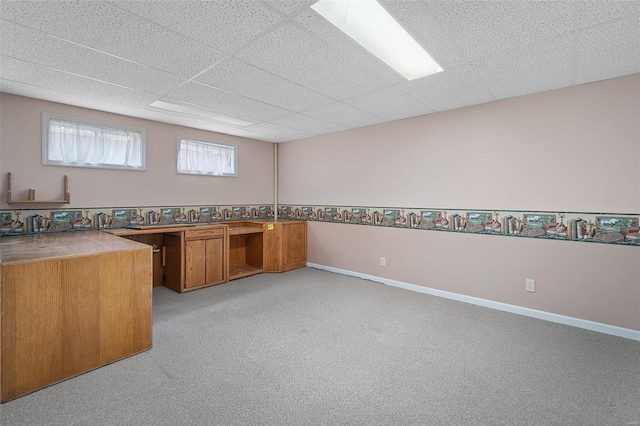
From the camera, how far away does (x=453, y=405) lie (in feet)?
5.68

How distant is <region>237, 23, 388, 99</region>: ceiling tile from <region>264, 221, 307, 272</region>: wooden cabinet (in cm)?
249

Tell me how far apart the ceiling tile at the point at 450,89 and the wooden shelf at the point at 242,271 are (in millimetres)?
3419

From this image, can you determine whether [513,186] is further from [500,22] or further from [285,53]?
[285,53]

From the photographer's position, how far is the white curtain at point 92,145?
341 centimetres

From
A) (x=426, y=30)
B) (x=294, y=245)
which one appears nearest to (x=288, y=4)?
(x=426, y=30)

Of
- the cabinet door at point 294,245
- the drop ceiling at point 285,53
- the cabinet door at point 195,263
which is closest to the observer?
the drop ceiling at point 285,53

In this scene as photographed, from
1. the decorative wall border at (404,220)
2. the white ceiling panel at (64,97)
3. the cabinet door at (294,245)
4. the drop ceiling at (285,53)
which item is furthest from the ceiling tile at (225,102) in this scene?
the cabinet door at (294,245)

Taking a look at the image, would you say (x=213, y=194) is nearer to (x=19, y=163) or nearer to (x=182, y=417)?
(x=19, y=163)

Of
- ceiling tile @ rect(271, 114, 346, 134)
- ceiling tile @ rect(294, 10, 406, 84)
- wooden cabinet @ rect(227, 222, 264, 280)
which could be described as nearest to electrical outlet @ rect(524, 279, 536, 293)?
ceiling tile @ rect(294, 10, 406, 84)

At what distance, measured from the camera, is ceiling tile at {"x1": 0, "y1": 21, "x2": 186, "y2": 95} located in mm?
2039

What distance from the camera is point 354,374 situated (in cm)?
204

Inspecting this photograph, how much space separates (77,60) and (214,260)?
8.75 feet

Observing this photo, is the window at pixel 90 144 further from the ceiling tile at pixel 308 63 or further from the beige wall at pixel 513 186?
the beige wall at pixel 513 186

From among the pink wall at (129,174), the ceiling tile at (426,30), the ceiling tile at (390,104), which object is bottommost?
the pink wall at (129,174)
